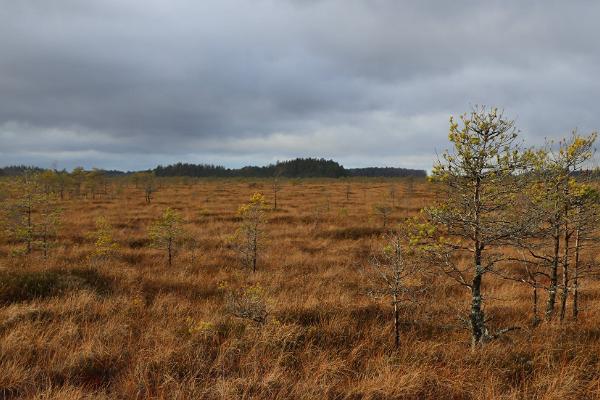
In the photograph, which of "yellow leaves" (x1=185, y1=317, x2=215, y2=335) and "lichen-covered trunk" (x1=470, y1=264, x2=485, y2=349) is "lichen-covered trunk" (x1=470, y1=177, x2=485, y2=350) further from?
"yellow leaves" (x1=185, y1=317, x2=215, y2=335)

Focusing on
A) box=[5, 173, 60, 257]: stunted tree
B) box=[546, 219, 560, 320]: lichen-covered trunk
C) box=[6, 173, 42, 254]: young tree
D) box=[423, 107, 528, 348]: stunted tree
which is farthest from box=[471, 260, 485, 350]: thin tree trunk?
box=[6, 173, 42, 254]: young tree

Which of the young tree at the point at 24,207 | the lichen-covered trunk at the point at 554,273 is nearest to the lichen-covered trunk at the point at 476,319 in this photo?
the lichen-covered trunk at the point at 554,273

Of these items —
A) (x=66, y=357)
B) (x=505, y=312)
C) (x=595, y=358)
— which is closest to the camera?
(x=66, y=357)

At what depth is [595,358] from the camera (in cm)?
483

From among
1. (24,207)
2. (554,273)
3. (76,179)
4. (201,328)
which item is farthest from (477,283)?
(76,179)

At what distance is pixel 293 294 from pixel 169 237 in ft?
19.5

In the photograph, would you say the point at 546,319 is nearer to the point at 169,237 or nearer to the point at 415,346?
the point at 415,346

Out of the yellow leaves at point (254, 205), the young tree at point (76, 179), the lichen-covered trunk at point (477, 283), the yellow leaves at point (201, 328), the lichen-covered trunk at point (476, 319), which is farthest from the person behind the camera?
the young tree at point (76, 179)

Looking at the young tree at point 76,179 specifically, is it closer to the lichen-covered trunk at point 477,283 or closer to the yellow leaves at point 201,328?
the yellow leaves at point 201,328

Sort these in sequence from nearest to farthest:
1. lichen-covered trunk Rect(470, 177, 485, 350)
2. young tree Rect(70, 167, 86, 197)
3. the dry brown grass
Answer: the dry brown grass, lichen-covered trunk Rect(470, 177, 485, 350), young tree Rect(70, 167, 86, 197)

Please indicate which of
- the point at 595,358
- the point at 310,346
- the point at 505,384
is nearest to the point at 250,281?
the point at 310,346

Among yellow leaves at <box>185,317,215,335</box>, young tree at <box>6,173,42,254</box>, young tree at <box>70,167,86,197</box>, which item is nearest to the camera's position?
yellow leaves at <box>185,317,215,335</box>

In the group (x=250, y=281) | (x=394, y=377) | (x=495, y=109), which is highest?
(x=495, y=109)

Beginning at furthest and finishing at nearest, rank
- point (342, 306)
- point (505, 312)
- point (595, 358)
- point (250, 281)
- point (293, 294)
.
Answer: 1. point (250, 281)
2. point (293, 294)
3. point (505, 312)
4. point (342, 306)
5. point (595, 358)
